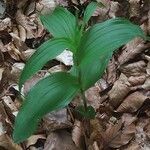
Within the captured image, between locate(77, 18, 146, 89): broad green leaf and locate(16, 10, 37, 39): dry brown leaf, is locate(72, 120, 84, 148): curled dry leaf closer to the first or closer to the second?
locate(77, 18, 146, 89): broad green leaf

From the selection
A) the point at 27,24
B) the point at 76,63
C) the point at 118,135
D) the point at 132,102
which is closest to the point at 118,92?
the point at 132,102

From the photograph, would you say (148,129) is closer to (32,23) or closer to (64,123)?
(64,123)

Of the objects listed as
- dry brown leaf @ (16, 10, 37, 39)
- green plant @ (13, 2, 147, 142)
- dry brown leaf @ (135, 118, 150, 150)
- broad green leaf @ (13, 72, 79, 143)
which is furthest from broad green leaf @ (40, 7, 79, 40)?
dry brown leaf @ (16, 10, 37, 39)

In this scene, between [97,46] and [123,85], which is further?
[123,85]

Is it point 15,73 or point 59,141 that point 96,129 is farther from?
point 15,73

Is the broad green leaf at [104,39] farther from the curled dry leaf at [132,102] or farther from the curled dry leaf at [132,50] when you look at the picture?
the curled dry leaf at [132,50]

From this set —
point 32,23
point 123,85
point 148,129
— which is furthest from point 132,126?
point 32,23

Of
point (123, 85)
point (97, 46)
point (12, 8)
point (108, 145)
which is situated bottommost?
point (108, 145)

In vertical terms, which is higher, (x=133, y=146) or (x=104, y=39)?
(x=104, y=39)
